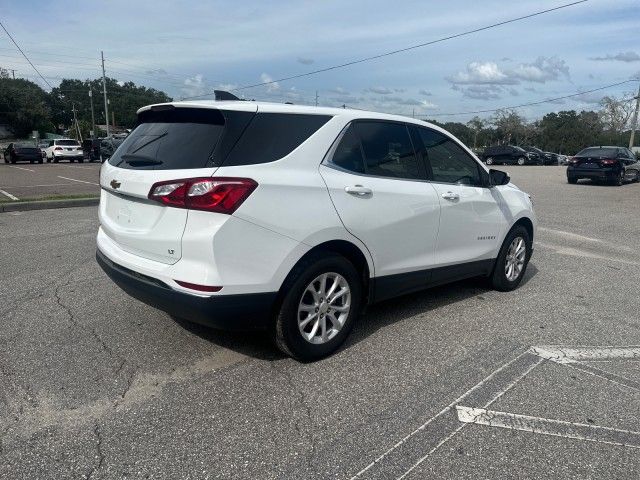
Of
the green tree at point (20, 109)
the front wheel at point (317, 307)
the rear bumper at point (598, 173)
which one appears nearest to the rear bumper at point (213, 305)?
the front wheel at point (317, 307)

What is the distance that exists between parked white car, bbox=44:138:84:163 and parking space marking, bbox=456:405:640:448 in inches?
1491

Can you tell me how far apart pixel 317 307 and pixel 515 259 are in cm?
293

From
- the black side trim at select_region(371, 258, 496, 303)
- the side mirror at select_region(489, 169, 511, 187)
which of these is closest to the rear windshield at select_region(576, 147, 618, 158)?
the side mirror at select_region(489, 169, 511, 187)

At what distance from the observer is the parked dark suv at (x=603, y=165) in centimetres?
2094

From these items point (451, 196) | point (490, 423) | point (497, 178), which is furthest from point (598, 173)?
point (490, 423)

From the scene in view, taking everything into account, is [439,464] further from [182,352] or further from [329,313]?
[182,352]

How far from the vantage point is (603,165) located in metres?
20.9

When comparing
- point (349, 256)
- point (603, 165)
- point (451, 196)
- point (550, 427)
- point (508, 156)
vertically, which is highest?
point (451, 196)

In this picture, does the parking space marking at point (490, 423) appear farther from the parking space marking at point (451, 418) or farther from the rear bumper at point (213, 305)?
the rear bumper at point (213, 305)

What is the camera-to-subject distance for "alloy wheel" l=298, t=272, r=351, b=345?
3576 mm

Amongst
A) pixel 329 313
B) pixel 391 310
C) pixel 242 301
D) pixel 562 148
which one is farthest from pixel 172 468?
pixel 562 148

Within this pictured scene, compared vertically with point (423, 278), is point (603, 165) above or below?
above

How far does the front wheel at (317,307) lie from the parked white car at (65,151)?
121 feet

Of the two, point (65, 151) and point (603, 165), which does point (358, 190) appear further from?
point (65, 151)
